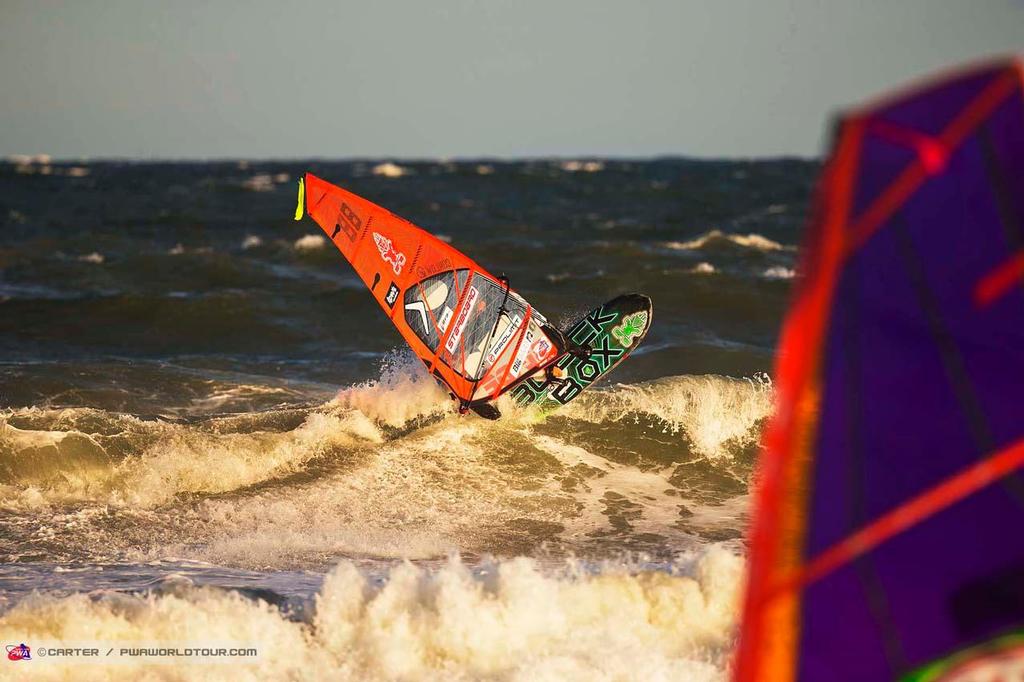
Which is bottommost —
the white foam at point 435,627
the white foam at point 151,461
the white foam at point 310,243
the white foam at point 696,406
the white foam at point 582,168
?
the white foam at point 151,461

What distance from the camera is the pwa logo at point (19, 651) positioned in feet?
18.8

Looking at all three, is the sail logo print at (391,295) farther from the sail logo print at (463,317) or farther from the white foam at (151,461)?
the white foam at (151,461)

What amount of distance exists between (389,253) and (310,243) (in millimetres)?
18577

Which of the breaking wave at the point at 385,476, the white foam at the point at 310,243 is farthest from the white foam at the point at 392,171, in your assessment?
the breaking wave at the point at 385,476

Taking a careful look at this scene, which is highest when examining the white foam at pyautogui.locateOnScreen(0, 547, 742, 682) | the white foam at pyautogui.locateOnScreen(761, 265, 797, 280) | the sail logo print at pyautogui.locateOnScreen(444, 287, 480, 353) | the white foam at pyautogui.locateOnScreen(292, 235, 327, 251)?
the white foam at pyautogui.locateOnScreen(761, 265, 797, 280)

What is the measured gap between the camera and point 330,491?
9617mm

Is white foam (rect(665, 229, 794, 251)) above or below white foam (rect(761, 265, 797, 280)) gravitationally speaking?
above

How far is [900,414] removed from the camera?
222 cm

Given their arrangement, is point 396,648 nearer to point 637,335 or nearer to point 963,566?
point 963,566

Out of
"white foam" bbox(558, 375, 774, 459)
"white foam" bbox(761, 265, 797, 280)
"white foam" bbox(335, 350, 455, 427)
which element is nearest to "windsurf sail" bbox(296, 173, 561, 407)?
"white foam" bbox(335, 350, 455, 427)

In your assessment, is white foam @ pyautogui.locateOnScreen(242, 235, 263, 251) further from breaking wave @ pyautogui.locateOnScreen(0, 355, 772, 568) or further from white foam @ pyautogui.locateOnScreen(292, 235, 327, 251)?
breaking wave @ pyautogui.locateOnScreen(0, 355, 772, 568)

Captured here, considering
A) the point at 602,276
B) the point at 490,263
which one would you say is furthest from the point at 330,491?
the point at 490,263

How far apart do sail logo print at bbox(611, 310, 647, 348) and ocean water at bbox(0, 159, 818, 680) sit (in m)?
1.07

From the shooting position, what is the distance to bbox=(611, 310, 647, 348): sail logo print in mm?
11555
